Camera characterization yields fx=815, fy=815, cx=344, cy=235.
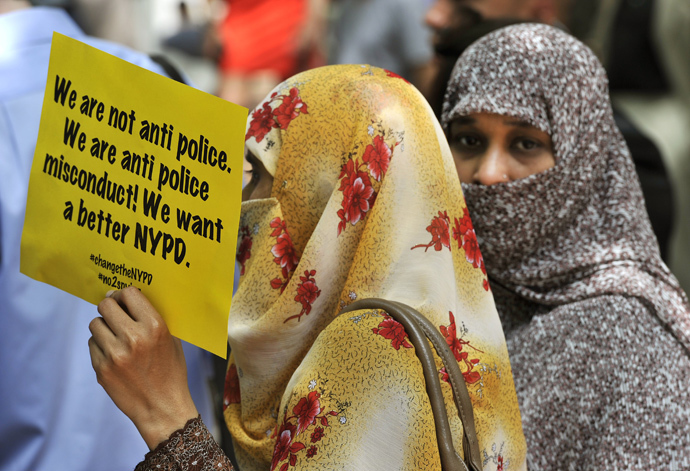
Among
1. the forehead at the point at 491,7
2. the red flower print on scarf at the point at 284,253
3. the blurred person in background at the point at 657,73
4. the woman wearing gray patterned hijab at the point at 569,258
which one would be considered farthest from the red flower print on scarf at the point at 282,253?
the blurred person in background at the point at 657,73

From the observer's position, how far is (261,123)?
1.44 m

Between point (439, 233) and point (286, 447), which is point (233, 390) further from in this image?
point (439, 233)

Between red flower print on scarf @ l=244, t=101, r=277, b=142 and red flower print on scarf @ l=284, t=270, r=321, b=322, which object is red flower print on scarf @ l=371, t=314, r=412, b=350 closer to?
red flower print on scarf @ l=284, t=270, r=321, b=322

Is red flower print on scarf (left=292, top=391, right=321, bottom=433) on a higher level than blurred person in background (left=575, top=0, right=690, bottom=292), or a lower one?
lower

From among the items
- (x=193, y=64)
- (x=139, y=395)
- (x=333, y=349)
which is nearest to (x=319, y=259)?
(x=333, y=349)

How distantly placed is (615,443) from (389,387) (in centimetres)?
70

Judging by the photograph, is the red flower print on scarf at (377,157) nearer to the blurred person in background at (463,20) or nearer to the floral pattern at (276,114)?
the floral pattern at (276,114)

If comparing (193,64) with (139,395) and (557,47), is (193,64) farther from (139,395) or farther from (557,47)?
(139,395)

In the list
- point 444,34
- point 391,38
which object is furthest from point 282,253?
point 391,38

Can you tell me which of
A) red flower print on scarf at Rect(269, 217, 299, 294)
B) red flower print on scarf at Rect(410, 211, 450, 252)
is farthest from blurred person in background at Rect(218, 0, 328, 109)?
red flower print on scarf at Rect(410, 211, 450, 252)

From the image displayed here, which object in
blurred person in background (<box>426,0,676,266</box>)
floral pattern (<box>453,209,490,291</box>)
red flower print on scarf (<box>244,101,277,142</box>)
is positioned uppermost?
blurred person in background (<box>426,0,676,266</box>)

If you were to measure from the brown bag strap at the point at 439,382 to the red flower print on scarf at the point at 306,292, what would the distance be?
124 millimetres

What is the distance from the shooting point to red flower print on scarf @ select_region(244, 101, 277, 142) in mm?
1430

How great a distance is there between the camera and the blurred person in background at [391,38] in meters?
4.43
